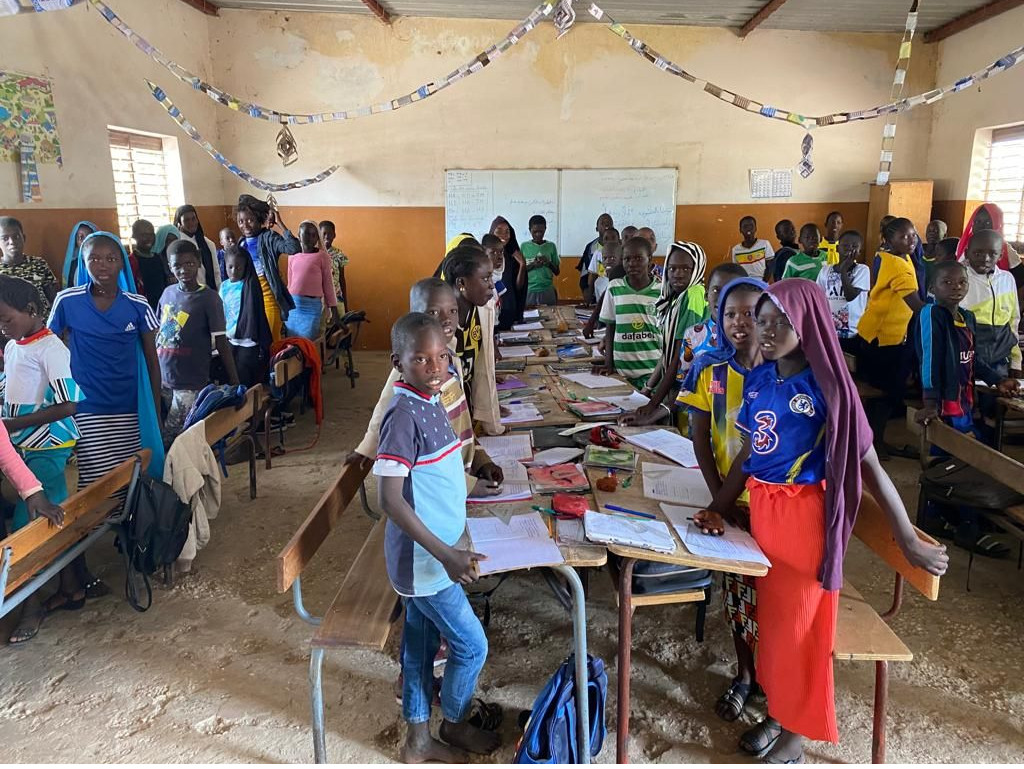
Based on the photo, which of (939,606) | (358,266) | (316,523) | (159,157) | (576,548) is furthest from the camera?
(358,266)

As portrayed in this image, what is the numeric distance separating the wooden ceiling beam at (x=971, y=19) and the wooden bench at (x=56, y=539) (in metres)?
Result: 8.80

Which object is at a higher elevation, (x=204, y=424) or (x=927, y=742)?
(x=204, y=424)

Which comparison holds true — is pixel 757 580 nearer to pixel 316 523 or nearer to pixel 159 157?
pixel 316 523

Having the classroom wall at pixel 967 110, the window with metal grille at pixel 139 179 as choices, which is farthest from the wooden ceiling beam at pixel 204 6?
the classroom wall at pixel 967 110

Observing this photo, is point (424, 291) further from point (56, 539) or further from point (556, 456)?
point (56, 539)

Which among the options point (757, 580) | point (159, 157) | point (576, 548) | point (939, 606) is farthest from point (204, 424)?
point (159, 157)

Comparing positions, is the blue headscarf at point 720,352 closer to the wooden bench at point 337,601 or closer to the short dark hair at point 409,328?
the short dark hair at point 409,328

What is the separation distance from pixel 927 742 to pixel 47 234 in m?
A: 6.11

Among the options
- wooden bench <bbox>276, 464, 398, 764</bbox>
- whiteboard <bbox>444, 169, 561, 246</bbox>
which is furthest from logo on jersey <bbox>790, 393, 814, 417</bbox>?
whiteboard <bbox>444, 169, 561, 246</bbox>

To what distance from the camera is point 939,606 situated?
294 cm

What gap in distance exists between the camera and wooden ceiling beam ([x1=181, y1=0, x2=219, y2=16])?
7327 millimetres

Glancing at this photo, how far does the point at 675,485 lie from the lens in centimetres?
226

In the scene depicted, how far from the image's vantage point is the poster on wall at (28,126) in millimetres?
4789

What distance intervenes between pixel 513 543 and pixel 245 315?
3540mm
